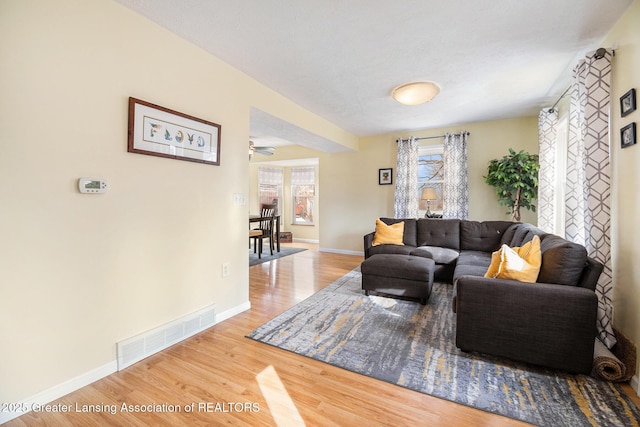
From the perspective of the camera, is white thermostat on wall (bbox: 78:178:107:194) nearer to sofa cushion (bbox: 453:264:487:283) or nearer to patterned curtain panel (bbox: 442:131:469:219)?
sofa cushion (bbox: 453:264:487:283)

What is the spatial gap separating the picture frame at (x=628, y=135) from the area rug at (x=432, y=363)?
151 cm

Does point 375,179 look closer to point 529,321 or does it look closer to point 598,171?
point 598,171

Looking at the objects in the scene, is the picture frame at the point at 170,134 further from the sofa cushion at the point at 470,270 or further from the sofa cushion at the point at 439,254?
the sofa cushion at the point at 439,254

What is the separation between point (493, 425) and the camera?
136 centimetres

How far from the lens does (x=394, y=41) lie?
85.4 inches

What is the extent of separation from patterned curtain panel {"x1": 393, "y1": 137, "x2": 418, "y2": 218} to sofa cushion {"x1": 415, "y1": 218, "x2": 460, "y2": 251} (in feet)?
2.31

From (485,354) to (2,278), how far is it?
298cm

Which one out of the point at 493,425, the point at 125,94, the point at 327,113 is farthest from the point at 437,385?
the point at 327,113

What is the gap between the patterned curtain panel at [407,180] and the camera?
16.4ft

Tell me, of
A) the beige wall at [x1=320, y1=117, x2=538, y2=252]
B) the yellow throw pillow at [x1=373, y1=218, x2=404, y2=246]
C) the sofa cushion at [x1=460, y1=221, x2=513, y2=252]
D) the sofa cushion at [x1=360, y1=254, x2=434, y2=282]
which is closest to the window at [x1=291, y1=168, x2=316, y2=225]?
the beige wall at [x1=320, y1=117, x2=538, y2=252]

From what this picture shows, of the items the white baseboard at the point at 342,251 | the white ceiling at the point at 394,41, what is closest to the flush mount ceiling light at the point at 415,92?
the white ceiling at the point at 394,41

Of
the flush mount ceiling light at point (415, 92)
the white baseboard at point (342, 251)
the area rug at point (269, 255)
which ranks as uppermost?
the flush mount ceiling light at point (415, 92)

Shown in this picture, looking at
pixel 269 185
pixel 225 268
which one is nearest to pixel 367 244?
pixel 225 268

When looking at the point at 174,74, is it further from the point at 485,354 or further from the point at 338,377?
the point at 485,354
